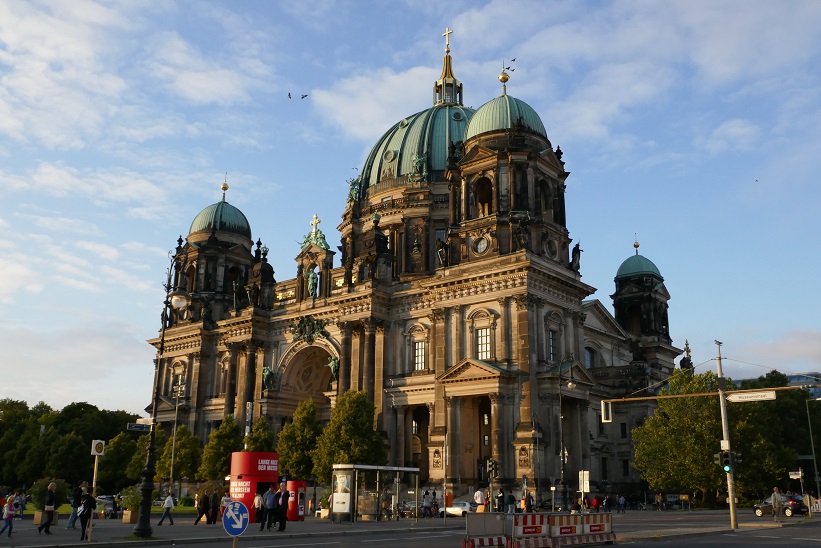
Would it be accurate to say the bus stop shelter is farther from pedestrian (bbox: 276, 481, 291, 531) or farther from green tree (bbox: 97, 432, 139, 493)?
green tree (bbox: 97, 432, 139, 493)

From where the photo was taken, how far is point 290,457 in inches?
2419

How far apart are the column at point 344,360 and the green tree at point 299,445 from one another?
10.7 feet

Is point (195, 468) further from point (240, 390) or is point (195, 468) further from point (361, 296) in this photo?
point (361, 296)

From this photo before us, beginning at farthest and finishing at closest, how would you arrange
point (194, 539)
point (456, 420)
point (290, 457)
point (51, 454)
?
point (51, 454)
point (290, 457)
point (456, 420)
point (194, 539)

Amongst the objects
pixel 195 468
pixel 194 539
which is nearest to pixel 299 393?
pixel 195 468

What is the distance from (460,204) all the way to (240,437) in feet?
95.6

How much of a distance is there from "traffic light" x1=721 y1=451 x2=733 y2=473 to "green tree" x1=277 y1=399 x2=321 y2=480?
35.5 metres

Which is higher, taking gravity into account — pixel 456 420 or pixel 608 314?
pixel 608 314

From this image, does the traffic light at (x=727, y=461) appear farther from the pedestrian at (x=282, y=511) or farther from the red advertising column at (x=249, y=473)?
the red advertising column at (x=249, y=473)

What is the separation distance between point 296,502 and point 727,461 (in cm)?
2301

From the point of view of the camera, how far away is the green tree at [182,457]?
70312mm

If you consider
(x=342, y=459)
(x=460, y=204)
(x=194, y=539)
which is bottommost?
(x=194, y=539)

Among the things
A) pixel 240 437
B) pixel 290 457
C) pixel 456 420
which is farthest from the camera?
pixel 240 437

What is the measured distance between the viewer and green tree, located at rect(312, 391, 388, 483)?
56.5 m
